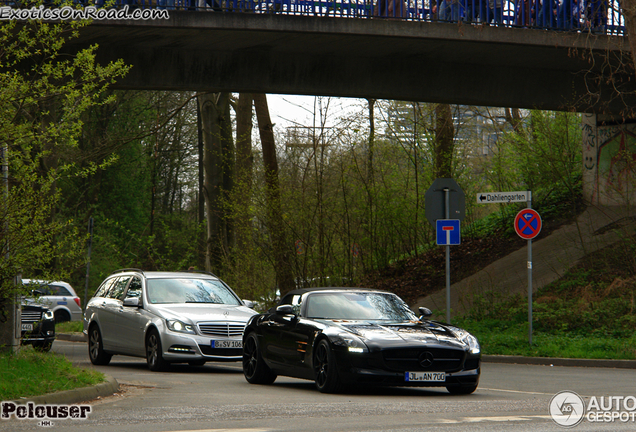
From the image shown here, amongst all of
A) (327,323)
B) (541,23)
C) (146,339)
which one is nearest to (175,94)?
(541,23)

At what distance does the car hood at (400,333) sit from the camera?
10.8 metres

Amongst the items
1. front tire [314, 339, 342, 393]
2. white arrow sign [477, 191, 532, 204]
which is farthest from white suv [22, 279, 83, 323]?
front tire [314, 339, 342, 393]

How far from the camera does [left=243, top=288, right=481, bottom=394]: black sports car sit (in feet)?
35.0

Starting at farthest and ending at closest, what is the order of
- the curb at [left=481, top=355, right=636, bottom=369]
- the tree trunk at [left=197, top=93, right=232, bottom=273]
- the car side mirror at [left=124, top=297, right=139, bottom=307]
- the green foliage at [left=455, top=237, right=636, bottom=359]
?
the tree trunk at [left=197, top=93, right=232, bottom=273], the green foliage at [left=455, top=237, right=636, bottom=359], the curb at [left=481, top=355, right=636, bottom=369], the car side mirror at [left=124, top=297, right=139, bottom=307]

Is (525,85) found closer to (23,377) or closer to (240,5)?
(240,5)

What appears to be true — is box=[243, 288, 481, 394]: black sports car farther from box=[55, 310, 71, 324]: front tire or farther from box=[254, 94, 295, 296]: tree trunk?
box=[55, 310, 71, 324]: front tire

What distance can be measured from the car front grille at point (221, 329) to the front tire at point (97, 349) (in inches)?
119

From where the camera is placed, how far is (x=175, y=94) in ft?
134

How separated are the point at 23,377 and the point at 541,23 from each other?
14447 millimetres

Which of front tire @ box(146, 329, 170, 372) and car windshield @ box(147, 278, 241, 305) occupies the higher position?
car windshield @ box(147, 278, 241, 305)

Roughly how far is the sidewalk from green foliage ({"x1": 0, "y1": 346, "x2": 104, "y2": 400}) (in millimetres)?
12573

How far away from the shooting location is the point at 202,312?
1527 cm

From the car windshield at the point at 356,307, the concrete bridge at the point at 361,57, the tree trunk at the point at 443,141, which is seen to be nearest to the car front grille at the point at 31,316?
the concrete bridge at the point at 361,57

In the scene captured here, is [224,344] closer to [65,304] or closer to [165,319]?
[165,319]
